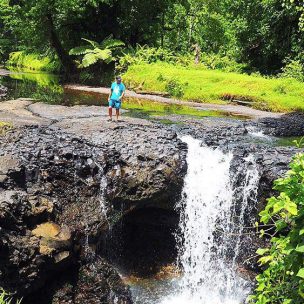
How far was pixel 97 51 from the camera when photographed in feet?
101

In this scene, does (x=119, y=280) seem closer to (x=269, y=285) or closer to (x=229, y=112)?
(x=269, y=285)

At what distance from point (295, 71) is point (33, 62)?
101 ft

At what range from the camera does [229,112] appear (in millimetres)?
20594

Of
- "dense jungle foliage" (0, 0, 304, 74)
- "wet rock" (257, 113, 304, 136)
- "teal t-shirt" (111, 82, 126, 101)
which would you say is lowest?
"wet rock" (257, 113, 304, 136)

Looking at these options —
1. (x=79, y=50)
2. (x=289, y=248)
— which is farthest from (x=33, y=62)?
(x=289, y=248)

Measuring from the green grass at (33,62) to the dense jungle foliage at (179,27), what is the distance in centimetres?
129

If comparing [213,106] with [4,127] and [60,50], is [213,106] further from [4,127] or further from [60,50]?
[60,50]

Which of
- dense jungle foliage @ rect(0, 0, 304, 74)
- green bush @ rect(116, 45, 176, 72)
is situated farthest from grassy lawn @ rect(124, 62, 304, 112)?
dense jungle foliage @ rect(0, 0, 304, 74)

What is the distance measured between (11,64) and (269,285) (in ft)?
181

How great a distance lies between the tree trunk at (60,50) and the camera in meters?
32.5

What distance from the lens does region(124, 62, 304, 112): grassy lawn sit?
72.4ft

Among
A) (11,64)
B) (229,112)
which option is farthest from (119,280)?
(11,64)

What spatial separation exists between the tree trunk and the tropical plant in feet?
7.00

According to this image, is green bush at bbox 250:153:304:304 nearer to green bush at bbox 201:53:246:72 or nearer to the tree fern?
green bush at bbox 201:53:246:72
